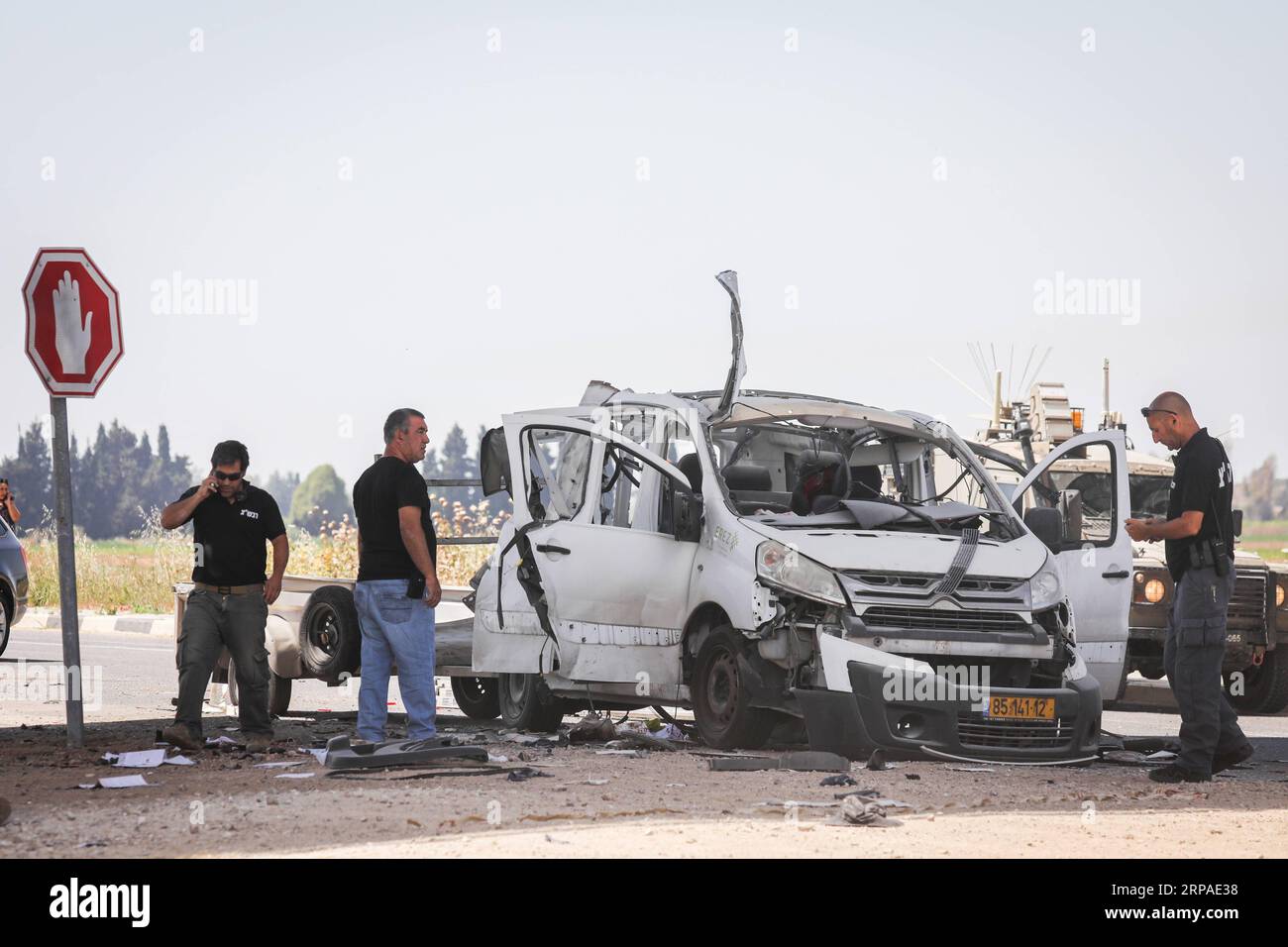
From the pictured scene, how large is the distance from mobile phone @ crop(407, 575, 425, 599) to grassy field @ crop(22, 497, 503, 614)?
1510cm

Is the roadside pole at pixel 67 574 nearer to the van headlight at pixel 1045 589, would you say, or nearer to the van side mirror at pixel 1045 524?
the van headlight at pixel 1045 589

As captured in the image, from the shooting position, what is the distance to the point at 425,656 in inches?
394

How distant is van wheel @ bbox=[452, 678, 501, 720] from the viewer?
46.4ft

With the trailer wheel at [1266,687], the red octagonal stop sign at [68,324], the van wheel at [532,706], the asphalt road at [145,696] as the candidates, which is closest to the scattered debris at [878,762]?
the van wheel at [532,706]

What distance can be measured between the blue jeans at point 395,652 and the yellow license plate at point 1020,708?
3.16 m

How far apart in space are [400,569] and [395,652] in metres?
0.48

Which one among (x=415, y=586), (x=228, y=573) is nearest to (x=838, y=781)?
(x=415, y=586)

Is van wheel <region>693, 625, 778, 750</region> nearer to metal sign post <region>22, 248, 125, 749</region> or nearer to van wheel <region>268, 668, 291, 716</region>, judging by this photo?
metal sign post <region>22, 248, 125, 749</region>

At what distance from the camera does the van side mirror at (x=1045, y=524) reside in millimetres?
11070

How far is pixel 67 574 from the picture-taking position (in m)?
10.8

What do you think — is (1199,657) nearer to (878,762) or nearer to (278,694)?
(878,762)

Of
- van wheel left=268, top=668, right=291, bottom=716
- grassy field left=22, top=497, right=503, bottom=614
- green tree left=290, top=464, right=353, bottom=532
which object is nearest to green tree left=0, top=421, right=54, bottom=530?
green tree left=290, top=464, right=353, bottom=532
